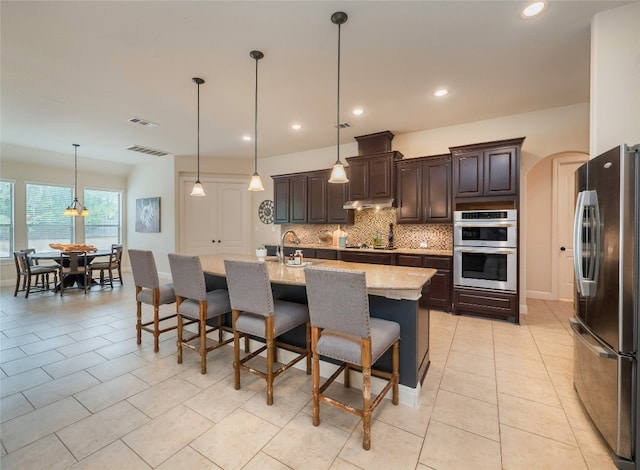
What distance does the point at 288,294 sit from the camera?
108 inches

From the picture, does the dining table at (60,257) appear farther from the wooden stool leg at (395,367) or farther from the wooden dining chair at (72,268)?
the wooden stool leg at (395,367)

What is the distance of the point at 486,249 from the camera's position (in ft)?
12.7

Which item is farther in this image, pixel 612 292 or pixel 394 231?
pixel 394 231

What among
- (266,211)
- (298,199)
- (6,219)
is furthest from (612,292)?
(6,219)

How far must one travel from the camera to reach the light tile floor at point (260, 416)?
5.35ft

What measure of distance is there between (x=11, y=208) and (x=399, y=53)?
8.32m

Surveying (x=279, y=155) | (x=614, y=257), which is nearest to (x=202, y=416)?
(x=614, y=257)

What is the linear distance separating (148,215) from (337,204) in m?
5.16

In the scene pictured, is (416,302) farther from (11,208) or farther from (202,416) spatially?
(11,208)

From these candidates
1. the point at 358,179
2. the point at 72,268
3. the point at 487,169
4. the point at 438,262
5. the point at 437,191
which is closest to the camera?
the point at 487,169

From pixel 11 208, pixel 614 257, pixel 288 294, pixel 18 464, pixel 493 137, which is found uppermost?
pixel 493 137

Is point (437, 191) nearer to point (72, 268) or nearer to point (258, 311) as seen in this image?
point (258, 311)

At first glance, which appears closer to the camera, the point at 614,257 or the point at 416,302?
the point at 614,257

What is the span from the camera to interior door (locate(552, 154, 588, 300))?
4805 mm
